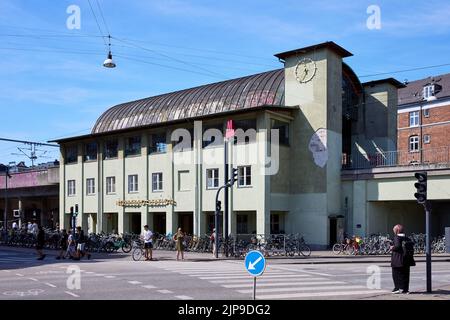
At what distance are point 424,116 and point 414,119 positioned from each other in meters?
1.61

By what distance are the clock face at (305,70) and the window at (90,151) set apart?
20592 mm

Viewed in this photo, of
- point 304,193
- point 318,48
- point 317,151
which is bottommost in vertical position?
point 304,193

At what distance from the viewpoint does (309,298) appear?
43.8ft

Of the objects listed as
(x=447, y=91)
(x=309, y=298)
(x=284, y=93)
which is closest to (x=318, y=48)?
(x=284, y=93)

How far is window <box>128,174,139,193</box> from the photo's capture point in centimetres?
4728

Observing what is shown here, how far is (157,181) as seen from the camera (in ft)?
149

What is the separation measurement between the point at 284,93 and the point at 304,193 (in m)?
7.40

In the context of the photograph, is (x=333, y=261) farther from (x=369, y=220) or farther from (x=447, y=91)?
(x=447, y=91)

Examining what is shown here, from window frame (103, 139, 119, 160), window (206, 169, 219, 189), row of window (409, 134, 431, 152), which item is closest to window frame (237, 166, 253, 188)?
window (206, 169, 219, 189)

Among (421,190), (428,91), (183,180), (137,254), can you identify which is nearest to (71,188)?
(183,180)

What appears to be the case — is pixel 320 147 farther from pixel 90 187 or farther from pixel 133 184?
pixel 90 187

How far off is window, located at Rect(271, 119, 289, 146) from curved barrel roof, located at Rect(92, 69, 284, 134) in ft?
5.04

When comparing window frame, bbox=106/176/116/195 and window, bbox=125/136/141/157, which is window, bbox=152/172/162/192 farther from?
window frame, bbox=106/176/116/195

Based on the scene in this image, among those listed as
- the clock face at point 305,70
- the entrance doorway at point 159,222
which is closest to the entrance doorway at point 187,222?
the entrance doorway at point 159,222
